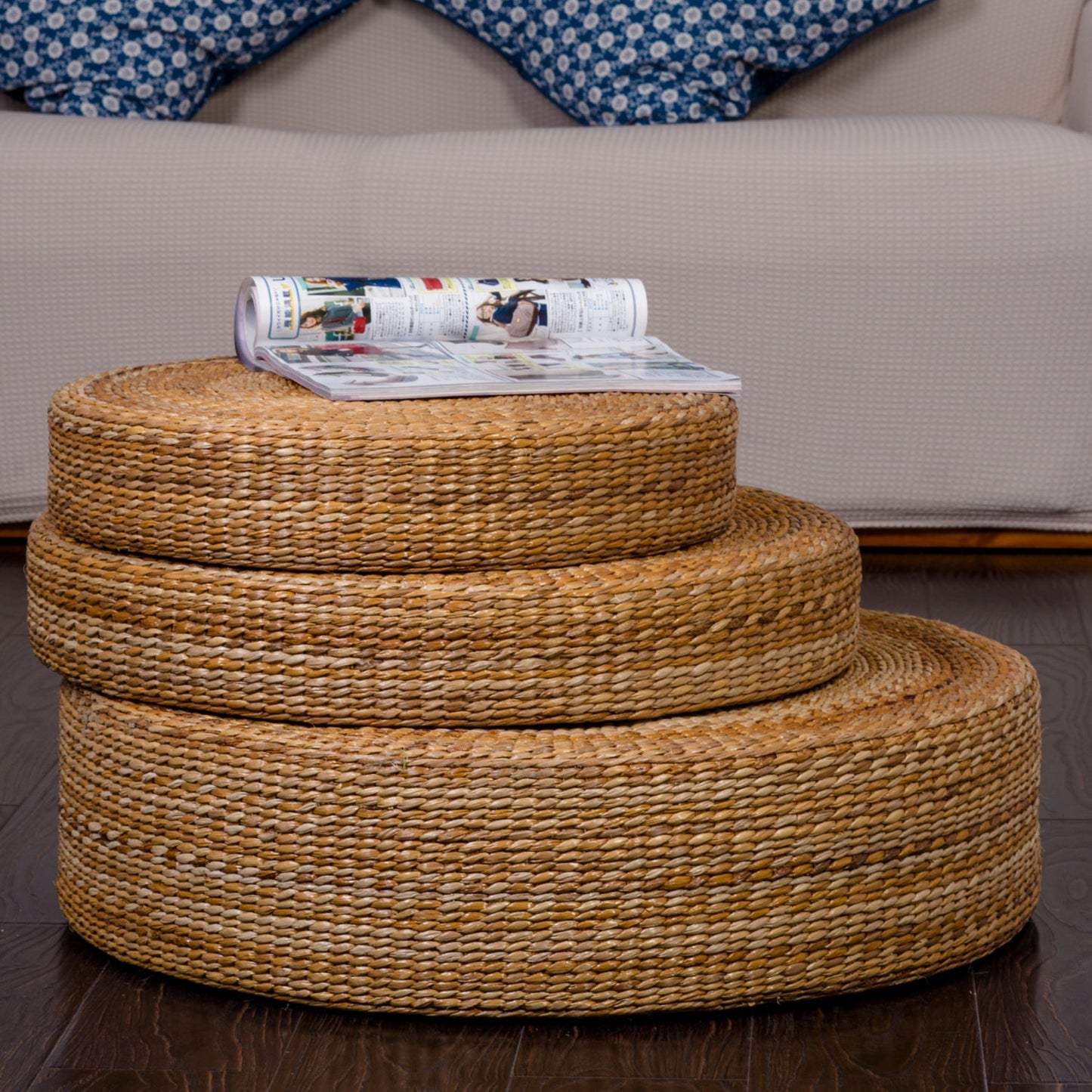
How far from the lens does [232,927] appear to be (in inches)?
39.2

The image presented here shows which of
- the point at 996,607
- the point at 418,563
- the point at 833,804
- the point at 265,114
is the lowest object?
the point at 996,607

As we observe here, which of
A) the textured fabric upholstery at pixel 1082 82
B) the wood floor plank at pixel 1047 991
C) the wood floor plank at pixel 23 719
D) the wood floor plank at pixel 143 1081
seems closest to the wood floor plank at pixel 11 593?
the wood floor plank at pixel 23 719

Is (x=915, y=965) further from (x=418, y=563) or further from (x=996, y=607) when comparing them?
(x=996, y=607)

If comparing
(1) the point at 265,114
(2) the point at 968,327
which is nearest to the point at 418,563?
(2) the point at 968,327

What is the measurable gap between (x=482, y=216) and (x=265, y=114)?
0.66 metres

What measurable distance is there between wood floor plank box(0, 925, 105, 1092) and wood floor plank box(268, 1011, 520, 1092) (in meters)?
0.15

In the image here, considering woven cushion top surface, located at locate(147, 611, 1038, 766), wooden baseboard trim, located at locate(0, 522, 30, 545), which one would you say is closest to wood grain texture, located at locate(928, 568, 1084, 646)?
woven cushion top surface, located at locate(147, 611, 1038, 766)

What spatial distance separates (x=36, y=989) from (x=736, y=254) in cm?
132

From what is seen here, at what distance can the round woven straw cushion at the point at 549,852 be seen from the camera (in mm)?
945

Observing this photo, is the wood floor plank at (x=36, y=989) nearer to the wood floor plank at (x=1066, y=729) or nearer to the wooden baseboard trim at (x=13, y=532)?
the wood floor plank at (x=1066, y=729)

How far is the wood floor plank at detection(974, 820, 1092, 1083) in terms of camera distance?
0.95 metres

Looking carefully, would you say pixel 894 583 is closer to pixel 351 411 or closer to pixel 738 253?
pixel 738 253

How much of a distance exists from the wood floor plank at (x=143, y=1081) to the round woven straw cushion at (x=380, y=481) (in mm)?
308

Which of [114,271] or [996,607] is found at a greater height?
[114,271]
